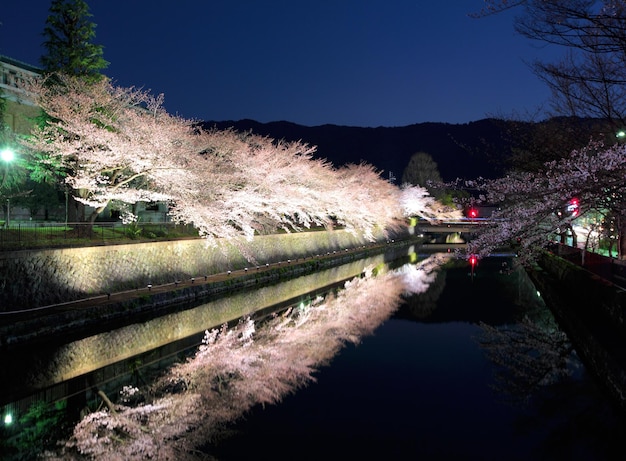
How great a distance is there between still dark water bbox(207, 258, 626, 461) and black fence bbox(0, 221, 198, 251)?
9.27m

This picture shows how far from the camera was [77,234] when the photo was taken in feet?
61.5

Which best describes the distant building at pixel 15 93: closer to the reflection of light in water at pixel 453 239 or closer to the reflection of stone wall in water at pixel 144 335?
the reflection of stone wall in water at pixel 144 335

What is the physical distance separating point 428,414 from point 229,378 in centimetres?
418

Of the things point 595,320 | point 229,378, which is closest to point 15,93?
point 229,378

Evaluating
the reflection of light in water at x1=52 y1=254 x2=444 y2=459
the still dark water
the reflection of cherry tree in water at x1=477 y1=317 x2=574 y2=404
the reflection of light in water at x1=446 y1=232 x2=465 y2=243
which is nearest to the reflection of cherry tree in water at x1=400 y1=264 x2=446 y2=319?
the reflection of light in water at x1=52 y1=254 x2=444 y2=459

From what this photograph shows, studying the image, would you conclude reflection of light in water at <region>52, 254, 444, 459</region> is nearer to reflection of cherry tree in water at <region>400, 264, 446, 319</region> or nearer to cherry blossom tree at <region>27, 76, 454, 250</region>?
reflection of cherry tree in water at <region>400, 264, 446, 319</region>

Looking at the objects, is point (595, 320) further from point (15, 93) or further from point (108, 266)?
point (15, 93)

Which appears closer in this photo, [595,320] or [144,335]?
[595,320]

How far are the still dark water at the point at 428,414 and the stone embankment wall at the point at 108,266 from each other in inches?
315

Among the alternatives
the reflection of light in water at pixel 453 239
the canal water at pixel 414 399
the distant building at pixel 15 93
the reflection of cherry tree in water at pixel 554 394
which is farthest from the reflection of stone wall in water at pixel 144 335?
the reflection of light in water at pixel 453 239

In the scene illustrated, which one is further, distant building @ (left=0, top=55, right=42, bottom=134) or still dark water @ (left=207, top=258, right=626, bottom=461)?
distant building @ (left=0, top=55, right=42, bottom=134)

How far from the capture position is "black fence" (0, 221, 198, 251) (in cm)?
1540

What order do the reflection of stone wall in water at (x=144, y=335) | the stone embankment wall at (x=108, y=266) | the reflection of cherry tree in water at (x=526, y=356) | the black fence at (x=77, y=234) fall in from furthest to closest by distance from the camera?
the black fence at (x=77, y=234) → the stone embankment wall at (x=108, y=266) → the reflection of stone wall in water at (x=144, y=335) → the reflection of cherry tree in water at (x=526, y=356)

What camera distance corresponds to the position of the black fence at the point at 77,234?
1540 cm
